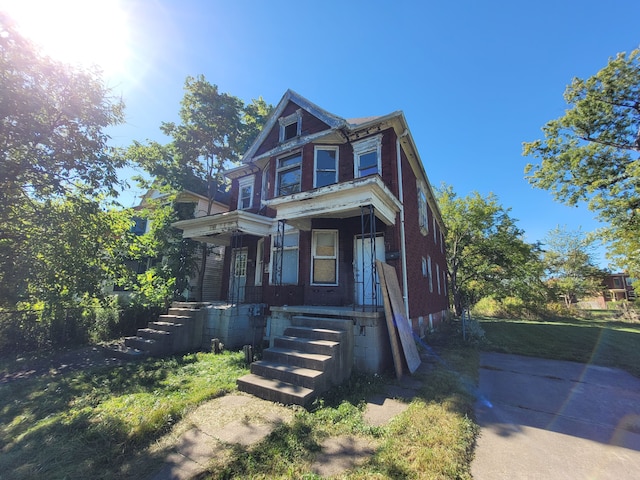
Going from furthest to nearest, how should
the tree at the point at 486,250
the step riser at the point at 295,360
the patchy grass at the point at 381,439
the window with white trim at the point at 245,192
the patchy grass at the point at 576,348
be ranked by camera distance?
1. the tree at the point at 486,250
2. the window with white trim at the point at 245,192
3. the patchy grass at the point at 576,348
4. the step riser at the point at 295,360
5. the patchy grass at the point at 381,439

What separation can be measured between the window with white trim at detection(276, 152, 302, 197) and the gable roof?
1666 mm

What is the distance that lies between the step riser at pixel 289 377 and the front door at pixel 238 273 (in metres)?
7.11

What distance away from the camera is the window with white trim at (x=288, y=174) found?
10664 millimetres

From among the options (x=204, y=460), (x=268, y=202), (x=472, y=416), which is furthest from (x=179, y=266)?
(x=472, y=416)

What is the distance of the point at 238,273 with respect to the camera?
12.1 metres

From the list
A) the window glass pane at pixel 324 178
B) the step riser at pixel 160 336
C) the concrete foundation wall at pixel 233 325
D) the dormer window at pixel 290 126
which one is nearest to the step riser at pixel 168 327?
the step riser at pixel 160 336

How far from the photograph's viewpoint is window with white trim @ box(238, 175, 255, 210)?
12.7 m

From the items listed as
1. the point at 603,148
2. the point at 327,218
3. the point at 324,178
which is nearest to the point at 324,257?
the point at 327,218

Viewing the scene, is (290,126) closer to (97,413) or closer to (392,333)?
(392,333)

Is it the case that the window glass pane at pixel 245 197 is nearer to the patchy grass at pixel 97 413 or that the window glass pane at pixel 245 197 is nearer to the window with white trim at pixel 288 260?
the window with white trim at pixel 288 260

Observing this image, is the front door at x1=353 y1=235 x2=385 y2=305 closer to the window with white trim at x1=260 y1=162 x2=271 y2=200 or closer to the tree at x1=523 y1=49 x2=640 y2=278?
the window with white trim at x1=260 y1=162 x2=271 y2=200

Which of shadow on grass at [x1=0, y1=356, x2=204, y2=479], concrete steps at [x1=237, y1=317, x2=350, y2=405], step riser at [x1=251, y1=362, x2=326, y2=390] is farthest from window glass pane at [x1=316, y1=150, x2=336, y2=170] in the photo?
shadow on grass at [x1=0, y1=356, x2=204, y2=479]

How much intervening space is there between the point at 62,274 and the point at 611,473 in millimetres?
Result: 12978

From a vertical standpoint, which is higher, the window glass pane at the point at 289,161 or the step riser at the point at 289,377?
the window glass pane at the point at 289,161
